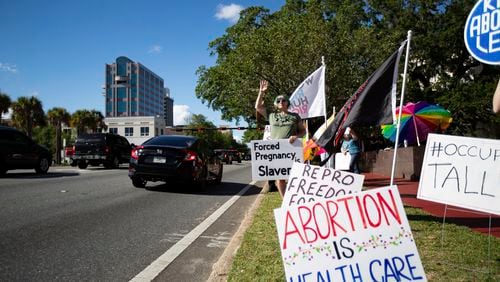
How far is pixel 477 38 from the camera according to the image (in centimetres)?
359

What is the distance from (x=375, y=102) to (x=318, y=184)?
1.58 metres

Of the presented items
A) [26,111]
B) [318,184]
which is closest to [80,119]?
[26,111]

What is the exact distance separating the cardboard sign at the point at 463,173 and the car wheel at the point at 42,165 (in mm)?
→ 14485

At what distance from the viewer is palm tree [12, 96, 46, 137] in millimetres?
46531

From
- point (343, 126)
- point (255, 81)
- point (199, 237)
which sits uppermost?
point (255, 81)

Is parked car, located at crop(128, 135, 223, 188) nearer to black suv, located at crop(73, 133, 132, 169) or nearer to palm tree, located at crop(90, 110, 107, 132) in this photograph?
black suv, located at crop(73, 133, 132, 169)

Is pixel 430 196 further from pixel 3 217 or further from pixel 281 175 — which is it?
pixel 3 217

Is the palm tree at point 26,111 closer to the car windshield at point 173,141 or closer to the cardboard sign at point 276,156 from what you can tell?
the car windshield at point 173,141

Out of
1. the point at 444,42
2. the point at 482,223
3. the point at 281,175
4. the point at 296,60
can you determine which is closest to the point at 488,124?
the point at 444,42

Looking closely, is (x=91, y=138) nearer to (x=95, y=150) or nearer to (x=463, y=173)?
(x=95, y=150)

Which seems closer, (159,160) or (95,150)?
(159,160)

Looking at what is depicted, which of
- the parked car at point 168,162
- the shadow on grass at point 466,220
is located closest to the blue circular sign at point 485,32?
the shadow on grass at point 466,220

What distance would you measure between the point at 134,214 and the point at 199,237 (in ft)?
6.56

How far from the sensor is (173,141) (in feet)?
35.5
